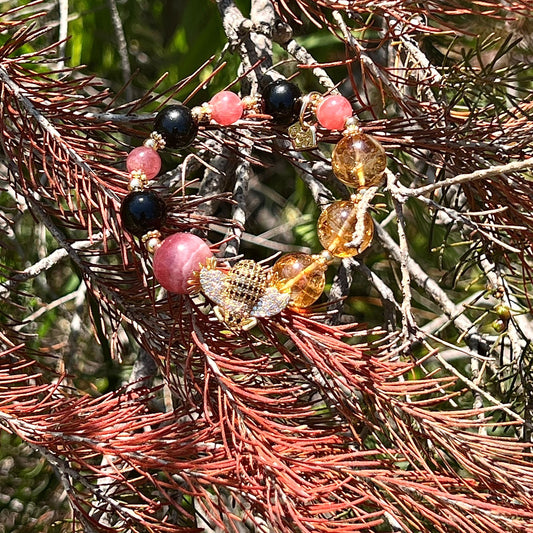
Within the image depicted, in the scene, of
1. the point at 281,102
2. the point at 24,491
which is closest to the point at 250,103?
the point at 281,102

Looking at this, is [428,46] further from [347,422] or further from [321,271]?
[347,422]

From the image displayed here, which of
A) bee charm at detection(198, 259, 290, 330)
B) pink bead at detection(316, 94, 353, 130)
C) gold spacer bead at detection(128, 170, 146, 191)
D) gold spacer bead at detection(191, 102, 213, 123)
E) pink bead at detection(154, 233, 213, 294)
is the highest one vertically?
gold spacer bead at detection(191, 102, 213, 123)

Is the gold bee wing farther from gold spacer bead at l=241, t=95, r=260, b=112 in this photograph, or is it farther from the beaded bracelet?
gold spacer bead at l=241, t=95, r=260, b=112

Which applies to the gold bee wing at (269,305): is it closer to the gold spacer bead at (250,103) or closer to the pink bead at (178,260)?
the pink bead at (178,260)

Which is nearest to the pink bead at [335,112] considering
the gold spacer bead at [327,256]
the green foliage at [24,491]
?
the gold spacer bead at [327,256]

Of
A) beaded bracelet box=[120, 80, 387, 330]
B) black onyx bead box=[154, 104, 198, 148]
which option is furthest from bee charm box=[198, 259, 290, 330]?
black onyx bead box=[154, 104, 198, 148]

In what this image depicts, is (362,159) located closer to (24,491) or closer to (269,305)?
(269,305)
